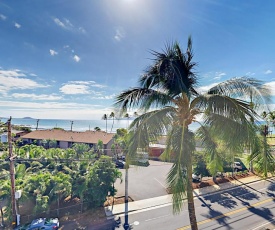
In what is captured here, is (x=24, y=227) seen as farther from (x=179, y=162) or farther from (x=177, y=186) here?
(x=179, y=162)

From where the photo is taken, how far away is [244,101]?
6418 millimetres

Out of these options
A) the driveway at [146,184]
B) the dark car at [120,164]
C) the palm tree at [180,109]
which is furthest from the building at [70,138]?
the palm tree at [180,109]

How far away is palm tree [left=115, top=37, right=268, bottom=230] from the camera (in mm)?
6344

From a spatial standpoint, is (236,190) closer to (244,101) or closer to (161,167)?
(161,167)

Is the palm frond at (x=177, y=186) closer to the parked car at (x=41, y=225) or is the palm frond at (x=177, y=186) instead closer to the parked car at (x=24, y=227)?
the parked car at (x=41, y=225)

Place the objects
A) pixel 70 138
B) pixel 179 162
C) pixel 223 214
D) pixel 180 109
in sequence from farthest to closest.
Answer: pixel 70 138
pixel 223 214
pixel 180 109
pixel 179 162

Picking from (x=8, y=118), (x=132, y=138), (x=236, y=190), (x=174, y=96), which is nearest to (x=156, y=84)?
(x=174, y=96)

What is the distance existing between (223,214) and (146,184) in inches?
371

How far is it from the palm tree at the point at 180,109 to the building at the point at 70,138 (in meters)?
28.2

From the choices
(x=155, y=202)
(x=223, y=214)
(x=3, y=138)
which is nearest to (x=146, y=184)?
(x=155, y=202)

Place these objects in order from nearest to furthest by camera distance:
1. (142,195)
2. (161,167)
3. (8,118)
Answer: (8,118) → (142,195) → (161,167)

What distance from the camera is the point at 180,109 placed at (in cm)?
757

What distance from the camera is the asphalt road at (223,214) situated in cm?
1346

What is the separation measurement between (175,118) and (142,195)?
14.2 m
